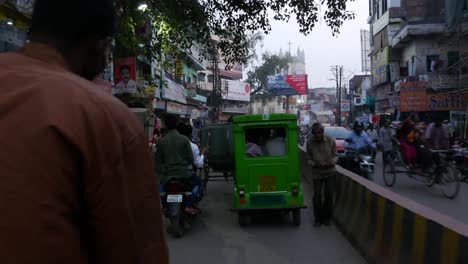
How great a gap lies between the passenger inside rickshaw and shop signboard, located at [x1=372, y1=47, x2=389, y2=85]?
1380 inches

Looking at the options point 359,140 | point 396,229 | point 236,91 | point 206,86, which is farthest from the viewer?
point 236,91

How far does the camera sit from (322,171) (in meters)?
7.45

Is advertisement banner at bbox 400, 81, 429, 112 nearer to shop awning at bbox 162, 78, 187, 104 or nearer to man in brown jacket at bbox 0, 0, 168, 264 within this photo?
shop awning at bbox 162, 78, 187, 104

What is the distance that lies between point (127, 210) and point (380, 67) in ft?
146

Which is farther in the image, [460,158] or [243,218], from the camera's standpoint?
[460,158]

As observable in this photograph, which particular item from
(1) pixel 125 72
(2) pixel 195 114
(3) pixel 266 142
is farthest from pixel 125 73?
(2) pixel 195 114

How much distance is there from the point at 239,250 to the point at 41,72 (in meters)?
5.05

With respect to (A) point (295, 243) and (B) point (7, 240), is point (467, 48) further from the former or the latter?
(B) point (7, 240)

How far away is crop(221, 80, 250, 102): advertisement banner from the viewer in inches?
2637

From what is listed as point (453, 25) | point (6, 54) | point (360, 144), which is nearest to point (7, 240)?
point (6, 54)

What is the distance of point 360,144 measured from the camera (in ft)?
38.3

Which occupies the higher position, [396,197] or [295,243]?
[396,197]

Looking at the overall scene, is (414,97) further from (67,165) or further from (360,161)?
(67,165)

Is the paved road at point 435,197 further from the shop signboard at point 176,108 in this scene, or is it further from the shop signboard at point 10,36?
the shop signboard at point 176,108
